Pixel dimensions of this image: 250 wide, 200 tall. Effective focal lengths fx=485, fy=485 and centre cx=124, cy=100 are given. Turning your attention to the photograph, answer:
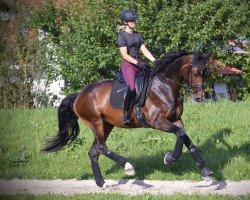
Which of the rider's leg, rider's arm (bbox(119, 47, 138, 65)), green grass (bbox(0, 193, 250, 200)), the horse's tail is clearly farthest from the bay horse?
green grass (bbox(0, 193, 250, 200))

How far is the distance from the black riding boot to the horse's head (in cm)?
106

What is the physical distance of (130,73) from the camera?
27.6ft

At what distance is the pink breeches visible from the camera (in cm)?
836

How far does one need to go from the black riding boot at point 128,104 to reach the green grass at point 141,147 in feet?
4.46

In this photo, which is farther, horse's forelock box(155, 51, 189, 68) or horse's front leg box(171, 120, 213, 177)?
horse's forelock box(155, 51, 189, 68)

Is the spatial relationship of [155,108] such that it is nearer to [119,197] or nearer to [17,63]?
[119,197]

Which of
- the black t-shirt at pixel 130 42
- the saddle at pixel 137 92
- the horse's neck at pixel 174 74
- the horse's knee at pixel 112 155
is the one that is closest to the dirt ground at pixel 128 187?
the horse's knee at pixel 112 155

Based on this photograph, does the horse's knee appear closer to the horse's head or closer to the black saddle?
the black saddle

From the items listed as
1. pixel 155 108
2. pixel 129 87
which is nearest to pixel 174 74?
pixel 155 108

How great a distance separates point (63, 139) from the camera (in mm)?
9656

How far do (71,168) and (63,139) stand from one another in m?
1.10

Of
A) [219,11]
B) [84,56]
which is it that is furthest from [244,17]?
[84,56]

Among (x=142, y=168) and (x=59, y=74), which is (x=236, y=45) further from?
(x=142, y=168)

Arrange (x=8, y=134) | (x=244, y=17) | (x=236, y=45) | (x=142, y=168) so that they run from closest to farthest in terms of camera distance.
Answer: (x=142, y=168), (x=8, y=134), (x=244, y=17), (x=236, y=45)
